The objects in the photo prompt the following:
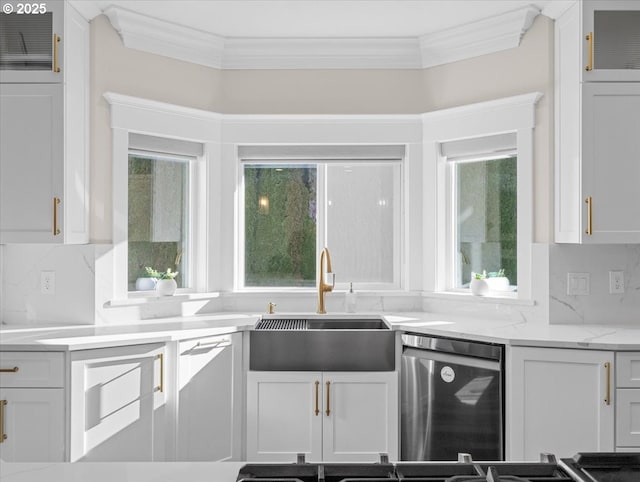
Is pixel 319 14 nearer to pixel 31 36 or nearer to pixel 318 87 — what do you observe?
pixel 318 87

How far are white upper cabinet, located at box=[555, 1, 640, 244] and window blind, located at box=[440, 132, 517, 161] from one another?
503 mm

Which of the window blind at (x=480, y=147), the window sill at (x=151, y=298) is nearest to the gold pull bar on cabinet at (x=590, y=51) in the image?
the window blind at (x=480, y=147)

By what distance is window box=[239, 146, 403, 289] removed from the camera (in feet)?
12.5

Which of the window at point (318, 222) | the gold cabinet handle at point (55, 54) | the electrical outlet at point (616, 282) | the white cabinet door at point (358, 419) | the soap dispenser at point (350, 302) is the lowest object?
the white cabinet door at point (358, 419)

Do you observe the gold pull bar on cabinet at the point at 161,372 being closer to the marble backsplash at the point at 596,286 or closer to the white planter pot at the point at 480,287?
the white planter pot at the point at 480,287

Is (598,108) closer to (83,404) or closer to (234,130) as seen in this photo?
(234,130)

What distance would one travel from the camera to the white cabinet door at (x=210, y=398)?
9.43ft

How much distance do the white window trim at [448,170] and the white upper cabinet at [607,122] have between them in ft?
1.22

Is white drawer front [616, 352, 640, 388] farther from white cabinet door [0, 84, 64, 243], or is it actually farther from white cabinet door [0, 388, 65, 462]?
white cabinet door [0, 84, 64, 243]

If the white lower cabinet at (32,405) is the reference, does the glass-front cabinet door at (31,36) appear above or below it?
above

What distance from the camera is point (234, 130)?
3.72 m

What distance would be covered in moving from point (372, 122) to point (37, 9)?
1.97 metres

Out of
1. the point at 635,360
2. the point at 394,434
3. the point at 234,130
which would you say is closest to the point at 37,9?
the point at 234,130

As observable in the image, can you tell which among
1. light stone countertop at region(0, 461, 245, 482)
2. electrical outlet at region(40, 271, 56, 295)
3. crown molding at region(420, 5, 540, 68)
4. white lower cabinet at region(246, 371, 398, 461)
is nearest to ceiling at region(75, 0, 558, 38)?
crown molding at region(420, 5, 540, 68)
